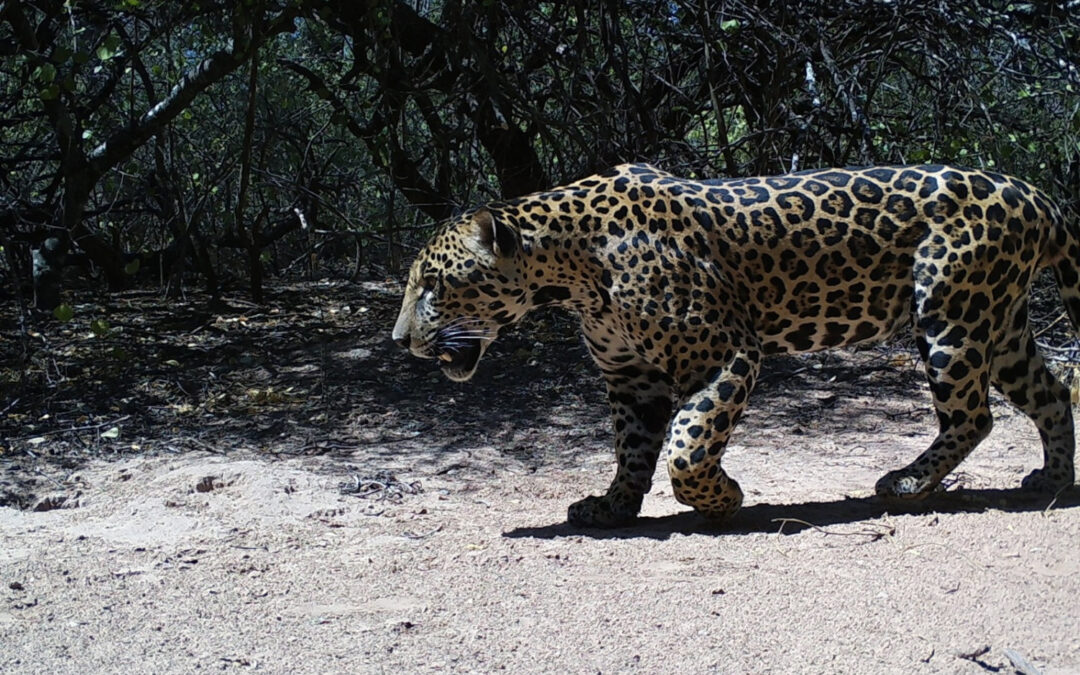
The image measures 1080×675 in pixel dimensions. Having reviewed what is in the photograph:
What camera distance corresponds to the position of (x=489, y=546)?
5391 mm

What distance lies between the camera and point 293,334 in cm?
972

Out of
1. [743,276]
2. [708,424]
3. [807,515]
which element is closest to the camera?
[708,424]

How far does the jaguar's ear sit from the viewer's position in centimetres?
526

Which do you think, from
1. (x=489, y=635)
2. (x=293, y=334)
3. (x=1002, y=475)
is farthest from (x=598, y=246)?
(x=293, y=334)

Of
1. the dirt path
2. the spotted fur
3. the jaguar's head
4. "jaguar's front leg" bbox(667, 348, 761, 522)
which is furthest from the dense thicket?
"jaguar's front leg" bbox(667, 348, 761, 522)

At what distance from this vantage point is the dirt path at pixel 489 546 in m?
4.32

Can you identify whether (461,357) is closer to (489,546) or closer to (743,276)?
(489,546)

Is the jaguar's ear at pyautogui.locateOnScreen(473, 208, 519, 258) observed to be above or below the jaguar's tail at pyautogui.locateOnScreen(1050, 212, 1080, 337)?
above

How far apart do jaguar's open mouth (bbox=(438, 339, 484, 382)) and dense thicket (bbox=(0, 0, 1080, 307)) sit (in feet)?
8.99

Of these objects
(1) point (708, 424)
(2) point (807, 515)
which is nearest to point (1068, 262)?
(2) point (807, 515)

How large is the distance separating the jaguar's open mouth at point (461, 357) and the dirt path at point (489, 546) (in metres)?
0.71

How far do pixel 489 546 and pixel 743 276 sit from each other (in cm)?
153

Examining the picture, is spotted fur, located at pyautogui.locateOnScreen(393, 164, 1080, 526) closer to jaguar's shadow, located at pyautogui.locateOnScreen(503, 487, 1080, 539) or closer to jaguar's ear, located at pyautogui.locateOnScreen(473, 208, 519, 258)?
A: jaguar's ear, located at pyautogui.locateOnScreen(473, 208, 519, 258)

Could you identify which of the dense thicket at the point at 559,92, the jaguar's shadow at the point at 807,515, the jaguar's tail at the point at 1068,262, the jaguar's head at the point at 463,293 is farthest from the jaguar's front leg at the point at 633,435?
the dense thicket at the point at 559,92
